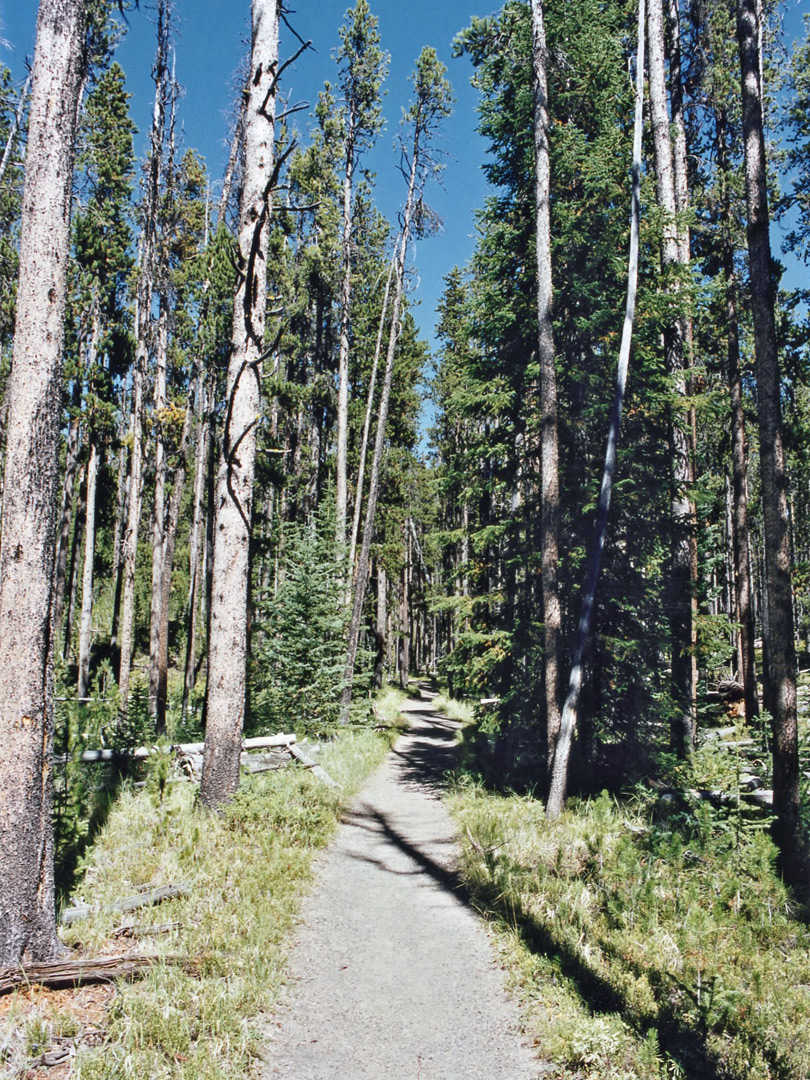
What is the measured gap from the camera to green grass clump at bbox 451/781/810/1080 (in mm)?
3973

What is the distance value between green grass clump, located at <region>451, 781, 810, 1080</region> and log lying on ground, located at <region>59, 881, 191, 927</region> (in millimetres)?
2775

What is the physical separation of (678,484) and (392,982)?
8.26 metres

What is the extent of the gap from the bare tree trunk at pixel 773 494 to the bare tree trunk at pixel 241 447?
577 centimetres

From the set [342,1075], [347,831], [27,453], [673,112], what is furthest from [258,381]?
[673,112]

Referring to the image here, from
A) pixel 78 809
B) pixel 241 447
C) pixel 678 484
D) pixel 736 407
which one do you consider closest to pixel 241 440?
pixel 241 447

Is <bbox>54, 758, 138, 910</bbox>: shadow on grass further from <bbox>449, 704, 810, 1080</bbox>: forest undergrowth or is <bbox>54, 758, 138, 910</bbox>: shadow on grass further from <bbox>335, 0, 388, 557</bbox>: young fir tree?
<bbox>335, 0, 388, 557</bbox>: young fir tree

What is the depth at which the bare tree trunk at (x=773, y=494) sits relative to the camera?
7168 millimetres

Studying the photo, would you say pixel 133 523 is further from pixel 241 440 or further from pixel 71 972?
pixel 71 972

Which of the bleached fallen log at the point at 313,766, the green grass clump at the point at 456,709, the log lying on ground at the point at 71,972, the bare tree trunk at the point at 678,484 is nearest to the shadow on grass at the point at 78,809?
the log lying on ground at the point at 71,972

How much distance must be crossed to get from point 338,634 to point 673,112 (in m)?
14.4

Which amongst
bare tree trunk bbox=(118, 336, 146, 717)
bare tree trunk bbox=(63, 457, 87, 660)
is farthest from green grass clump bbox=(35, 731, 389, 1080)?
bare tree trunk bbox=(63, 457, 87, 660)

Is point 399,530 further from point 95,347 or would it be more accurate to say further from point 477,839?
point 477,839

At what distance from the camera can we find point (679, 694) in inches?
401

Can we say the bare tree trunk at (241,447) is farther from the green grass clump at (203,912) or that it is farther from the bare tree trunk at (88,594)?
the bare tree trunk at (88,594)
